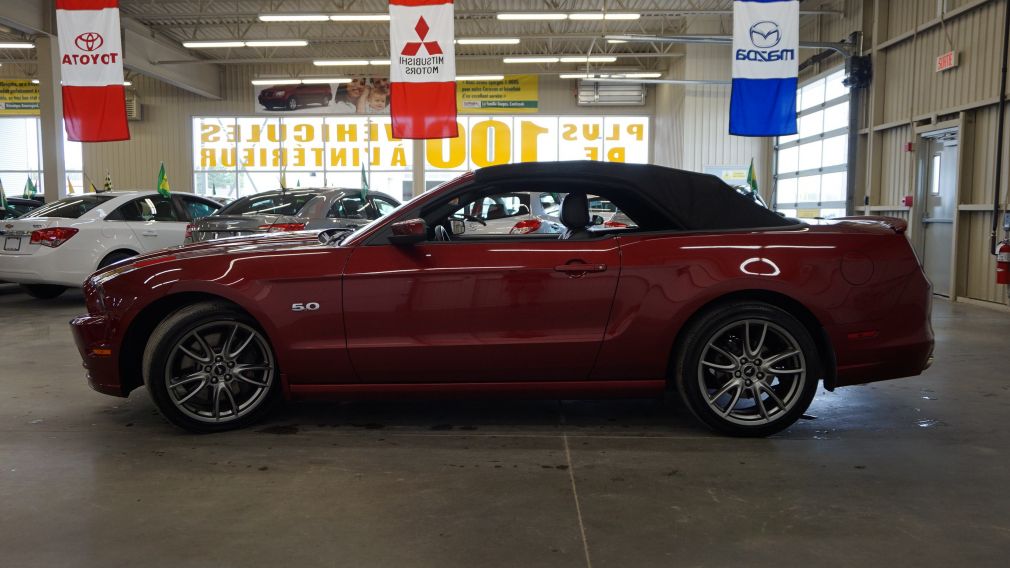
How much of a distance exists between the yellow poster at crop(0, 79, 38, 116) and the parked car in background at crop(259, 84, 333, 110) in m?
9.36

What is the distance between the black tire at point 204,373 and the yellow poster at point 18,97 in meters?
29.9

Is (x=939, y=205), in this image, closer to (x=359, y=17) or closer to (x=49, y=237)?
(x=49, y=237)

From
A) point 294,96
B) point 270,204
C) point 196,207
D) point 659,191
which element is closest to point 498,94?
point 294,96

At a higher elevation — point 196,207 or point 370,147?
point 370,147

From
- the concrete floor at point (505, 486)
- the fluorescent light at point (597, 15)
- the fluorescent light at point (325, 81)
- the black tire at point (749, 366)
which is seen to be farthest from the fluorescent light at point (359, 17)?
the black tire at point (749, 366)

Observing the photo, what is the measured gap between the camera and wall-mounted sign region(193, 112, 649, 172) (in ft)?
87.2

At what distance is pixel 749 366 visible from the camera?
371 centimetres

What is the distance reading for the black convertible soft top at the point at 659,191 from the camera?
153 inches

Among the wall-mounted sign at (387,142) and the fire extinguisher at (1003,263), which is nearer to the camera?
the fire extinguisher at (1003,263)

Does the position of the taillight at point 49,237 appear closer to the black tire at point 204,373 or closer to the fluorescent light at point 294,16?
the black tire at point 204,373

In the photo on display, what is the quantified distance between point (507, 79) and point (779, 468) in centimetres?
2427

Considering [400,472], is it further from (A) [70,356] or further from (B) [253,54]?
(B) [253,54]

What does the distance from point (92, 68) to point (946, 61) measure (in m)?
13.3

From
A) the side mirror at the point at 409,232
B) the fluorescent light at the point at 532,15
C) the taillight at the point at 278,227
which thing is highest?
the fluorescent light at the point at 532,15
